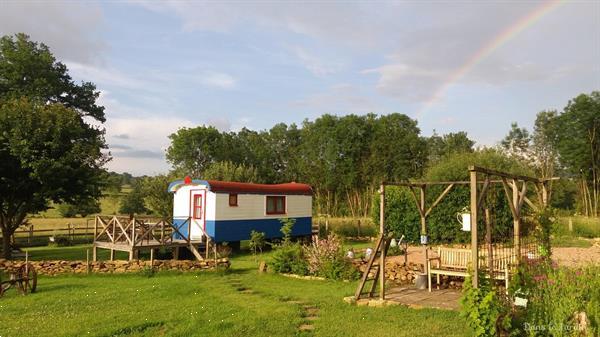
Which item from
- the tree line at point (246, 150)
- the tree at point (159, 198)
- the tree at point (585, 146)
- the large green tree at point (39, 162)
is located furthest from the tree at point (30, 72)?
the tree at point (585, 146)

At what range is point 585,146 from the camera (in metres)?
38.3

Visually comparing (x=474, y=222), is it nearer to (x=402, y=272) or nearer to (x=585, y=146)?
(x=402, y=272)

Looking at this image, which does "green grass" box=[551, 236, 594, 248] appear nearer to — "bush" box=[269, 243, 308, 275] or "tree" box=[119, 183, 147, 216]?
"bush" box=[269, 243, 308, 275]

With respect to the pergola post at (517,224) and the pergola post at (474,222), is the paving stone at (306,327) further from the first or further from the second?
the pergola post at (517,224)

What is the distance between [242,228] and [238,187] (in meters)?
1.80

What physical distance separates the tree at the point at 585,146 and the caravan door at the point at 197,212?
3263cm

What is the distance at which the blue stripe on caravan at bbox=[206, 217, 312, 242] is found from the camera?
61.4 ft

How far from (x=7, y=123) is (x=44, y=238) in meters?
11.7

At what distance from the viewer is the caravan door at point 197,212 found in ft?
62.2

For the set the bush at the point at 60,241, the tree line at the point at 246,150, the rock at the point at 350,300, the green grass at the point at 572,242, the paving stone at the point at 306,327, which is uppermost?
the tree line at the point at 246,150

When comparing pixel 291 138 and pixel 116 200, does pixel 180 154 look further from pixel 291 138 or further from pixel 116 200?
pixel 291 138

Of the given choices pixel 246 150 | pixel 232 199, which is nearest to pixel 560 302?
pixel 232 199

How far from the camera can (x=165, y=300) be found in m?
9.65

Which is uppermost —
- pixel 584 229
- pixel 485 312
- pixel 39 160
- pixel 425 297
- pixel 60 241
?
pixel 39 160
